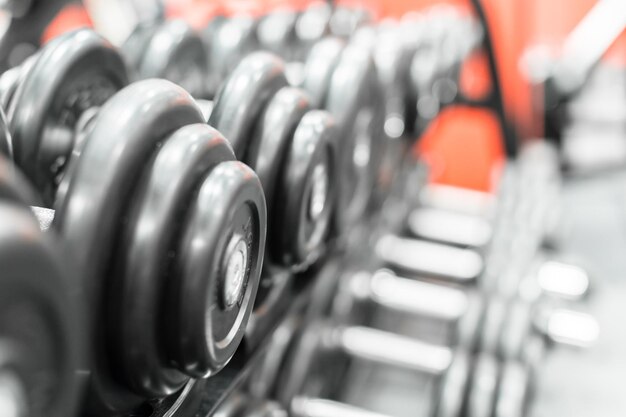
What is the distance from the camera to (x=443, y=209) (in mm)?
1681

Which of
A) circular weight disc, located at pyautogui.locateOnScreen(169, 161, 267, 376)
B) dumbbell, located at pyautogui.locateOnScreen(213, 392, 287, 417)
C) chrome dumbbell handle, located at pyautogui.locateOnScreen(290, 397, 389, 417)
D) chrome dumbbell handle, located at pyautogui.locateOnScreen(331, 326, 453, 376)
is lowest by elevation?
chrome dumbbell handle, located at pyautogui.locateOnScreen(290, 397, 389, 417)

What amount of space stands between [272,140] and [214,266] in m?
0.21

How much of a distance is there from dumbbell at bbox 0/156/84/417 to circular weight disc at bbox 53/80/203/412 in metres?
A: 0.09

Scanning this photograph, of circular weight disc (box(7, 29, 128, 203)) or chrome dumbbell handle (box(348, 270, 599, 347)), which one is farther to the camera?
chrome dumbbell handle (box(348, 270, 599, 347))

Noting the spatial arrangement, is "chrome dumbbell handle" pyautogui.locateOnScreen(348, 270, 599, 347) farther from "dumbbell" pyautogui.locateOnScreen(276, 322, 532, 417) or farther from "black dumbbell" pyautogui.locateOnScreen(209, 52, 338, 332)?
"black dumbbell" pyautogui.locateOnScreen(209, 52, 338, 332)

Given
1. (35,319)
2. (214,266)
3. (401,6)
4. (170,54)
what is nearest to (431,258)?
(170,54)

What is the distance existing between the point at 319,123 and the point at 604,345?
113cm

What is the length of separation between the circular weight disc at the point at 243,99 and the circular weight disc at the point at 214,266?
4.8 inches

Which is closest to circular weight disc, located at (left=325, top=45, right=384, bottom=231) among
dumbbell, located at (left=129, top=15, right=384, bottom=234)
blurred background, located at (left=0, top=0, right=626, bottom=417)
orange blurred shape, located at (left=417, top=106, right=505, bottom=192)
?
dumbbell, located at (left=129, top=15, right=384, bottom=234)

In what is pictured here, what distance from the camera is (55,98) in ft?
2.09

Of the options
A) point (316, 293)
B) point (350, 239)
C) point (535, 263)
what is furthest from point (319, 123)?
point (535, 263)

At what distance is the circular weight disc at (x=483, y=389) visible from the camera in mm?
951

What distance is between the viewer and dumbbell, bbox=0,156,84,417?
0.28 metres

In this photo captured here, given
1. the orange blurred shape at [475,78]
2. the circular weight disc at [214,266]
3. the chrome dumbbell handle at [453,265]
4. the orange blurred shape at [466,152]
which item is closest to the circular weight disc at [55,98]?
the circular weight disc at [214,266]
